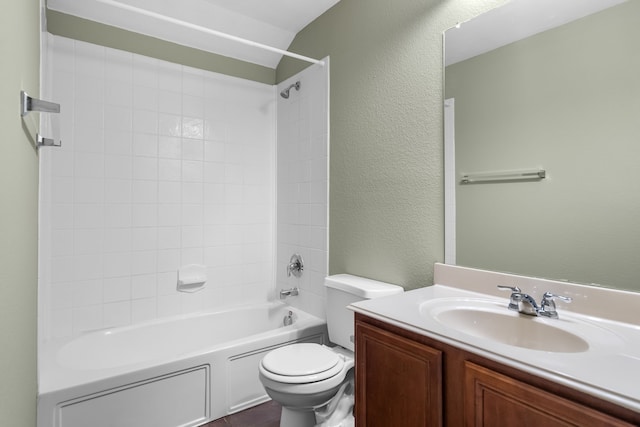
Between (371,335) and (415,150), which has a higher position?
(415,150)

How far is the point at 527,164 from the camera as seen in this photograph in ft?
4.28

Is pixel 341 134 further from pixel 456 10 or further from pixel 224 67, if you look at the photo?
pixel 224 67

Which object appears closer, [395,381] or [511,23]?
[395,381]

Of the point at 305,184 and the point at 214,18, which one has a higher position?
the point at 214,18

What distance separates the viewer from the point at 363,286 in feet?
6.04

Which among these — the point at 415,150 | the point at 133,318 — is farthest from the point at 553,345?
the point at 133,318

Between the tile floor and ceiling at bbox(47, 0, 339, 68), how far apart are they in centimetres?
239

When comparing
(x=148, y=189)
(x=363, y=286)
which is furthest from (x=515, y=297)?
(x=148, y=189)

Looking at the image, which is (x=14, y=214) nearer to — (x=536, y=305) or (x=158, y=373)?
(x=158, y=373)

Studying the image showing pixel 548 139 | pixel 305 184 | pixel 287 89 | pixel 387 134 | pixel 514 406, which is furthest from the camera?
pixel 287 89

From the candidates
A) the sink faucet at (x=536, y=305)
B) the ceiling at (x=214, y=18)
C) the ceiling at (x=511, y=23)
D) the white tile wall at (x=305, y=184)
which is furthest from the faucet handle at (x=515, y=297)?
the ceiling at (x=214, y=18)

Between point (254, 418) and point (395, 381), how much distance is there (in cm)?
127

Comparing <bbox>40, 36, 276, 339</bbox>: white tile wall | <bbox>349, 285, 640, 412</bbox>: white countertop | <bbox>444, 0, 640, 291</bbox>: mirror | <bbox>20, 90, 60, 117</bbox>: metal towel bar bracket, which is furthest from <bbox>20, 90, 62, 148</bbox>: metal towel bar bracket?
<bbox>444, 0, 640, 291</bbox>: mirror

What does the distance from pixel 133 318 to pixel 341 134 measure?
6.33 feet
